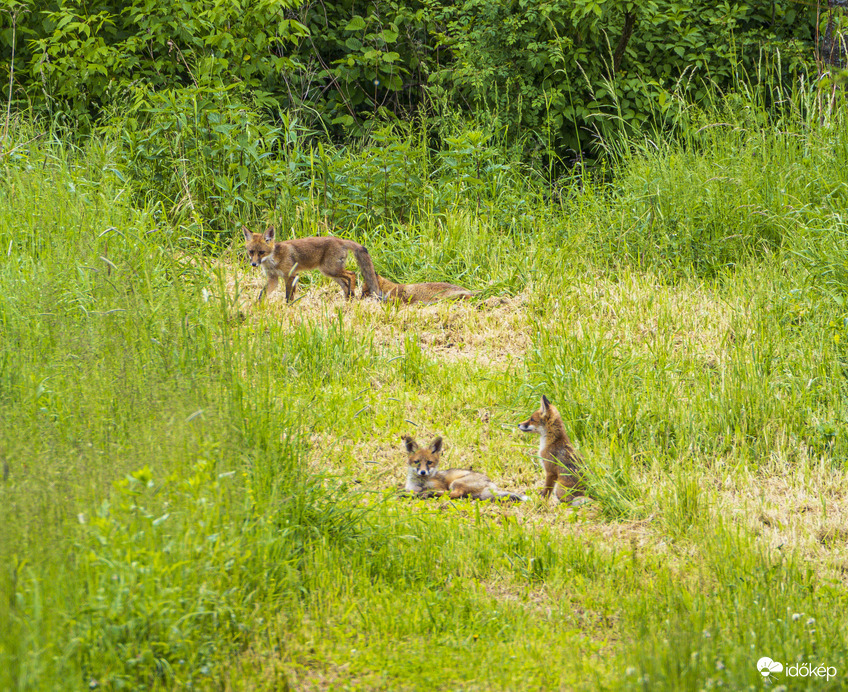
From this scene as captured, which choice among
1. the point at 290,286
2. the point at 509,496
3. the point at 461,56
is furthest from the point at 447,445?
the point at 461,56

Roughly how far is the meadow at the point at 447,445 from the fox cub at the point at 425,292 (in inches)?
11.8

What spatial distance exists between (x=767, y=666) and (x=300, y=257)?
678cm

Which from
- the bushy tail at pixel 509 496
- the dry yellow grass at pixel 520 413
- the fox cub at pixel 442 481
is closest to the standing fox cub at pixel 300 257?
the dry yellow grass at pixel 520 413

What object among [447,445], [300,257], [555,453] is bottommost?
[447,445]

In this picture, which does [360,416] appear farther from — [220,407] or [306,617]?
[306,617]

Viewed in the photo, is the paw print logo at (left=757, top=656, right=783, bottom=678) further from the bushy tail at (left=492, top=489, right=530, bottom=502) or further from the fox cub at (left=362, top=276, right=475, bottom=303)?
the fox cub at (left=362, top=276, right=475, bottom=303)

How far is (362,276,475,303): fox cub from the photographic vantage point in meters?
9.17

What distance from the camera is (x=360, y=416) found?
6.77 meters

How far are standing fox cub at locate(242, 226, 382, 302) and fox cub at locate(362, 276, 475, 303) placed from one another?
0.17 meters

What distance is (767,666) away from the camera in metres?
3.63

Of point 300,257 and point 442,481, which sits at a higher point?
point 300,257

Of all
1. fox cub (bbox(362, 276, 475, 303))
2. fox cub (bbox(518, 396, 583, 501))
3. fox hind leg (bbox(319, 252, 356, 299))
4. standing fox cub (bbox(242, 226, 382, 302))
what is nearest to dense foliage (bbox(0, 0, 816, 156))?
standing fox cub (bbox(242, 226, 382, 302))

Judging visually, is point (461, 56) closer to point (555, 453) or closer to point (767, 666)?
point (555, 453)

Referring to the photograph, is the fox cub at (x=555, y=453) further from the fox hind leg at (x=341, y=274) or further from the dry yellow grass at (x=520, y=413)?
the fox hind leg at (x=341, y=274)
